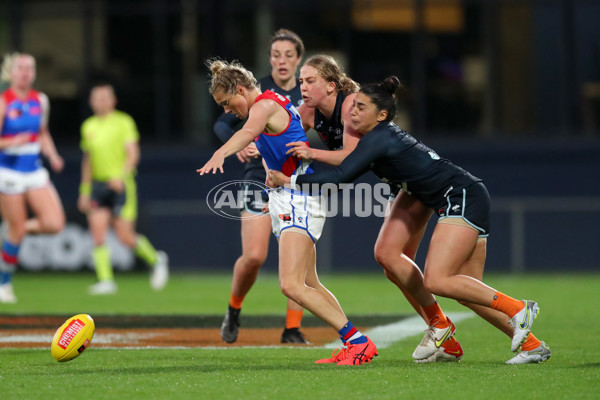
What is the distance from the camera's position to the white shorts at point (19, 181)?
12219 mm

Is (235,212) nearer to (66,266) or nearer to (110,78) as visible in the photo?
(66,266)

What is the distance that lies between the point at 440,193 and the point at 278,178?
3.56 ft

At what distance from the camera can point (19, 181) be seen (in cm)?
1229

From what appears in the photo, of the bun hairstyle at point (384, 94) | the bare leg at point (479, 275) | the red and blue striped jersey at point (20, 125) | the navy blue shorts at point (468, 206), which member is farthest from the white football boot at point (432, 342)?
the red and blue striped jersey at point (20, 125)

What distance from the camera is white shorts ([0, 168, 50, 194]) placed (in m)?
12.2

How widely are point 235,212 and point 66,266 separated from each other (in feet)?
11.1

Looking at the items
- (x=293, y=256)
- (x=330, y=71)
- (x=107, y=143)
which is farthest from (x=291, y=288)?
(x=107, y=143)

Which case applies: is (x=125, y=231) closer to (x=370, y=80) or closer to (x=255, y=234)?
(x=370, y=80)

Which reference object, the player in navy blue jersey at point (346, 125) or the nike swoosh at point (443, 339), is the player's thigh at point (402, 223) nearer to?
the player in navy blue jersey at point (346, 125)

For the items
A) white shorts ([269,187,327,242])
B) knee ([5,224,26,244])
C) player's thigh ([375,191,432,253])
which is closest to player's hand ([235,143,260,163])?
white shorts ([269,187,327,242])

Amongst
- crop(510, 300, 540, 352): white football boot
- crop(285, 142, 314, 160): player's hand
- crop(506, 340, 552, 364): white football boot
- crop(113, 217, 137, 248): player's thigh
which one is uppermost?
crop(285, 142, 314, 160): player's hand

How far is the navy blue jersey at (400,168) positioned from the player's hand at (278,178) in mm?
81

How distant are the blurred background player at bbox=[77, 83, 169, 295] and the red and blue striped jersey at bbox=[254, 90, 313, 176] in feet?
24.9

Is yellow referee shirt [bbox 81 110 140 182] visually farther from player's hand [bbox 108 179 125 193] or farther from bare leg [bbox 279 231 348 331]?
bare leg [bbox 279 231 348 331]
